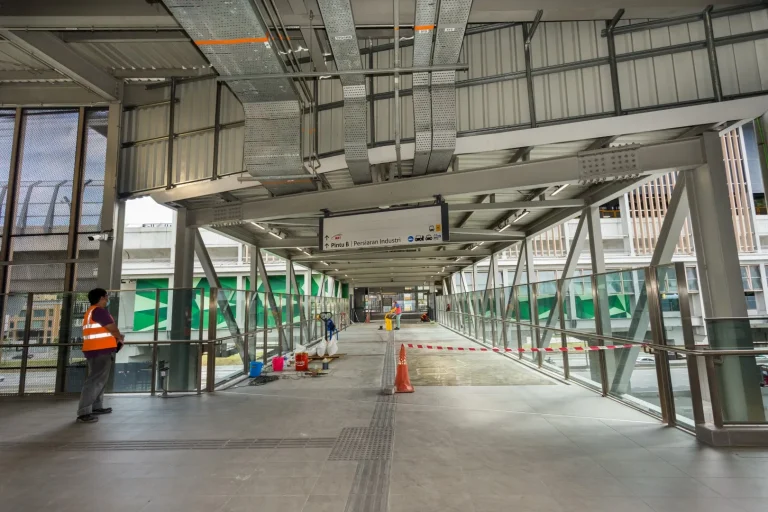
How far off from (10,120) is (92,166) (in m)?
2.00

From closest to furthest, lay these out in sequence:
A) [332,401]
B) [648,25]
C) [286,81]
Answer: [286,81] < [648,25] < [332,401]

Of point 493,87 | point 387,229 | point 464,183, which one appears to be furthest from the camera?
point 387,229

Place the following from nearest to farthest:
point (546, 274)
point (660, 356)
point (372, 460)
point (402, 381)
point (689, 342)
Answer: point (372, 460) < point (689, 342) < point (660, 356) < point (402, 381) < point (546, 274)

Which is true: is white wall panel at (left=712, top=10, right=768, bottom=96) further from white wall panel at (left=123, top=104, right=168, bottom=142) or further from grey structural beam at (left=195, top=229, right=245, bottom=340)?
white wall panel at (left=123, top=104, right=168, bottom=142)

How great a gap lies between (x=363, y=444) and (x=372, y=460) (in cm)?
47

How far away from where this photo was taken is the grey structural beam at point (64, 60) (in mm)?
5821

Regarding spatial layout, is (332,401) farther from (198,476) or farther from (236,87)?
(236,87)

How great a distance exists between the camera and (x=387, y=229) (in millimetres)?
7141

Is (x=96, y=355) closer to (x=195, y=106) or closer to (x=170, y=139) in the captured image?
(x=170, y=139)

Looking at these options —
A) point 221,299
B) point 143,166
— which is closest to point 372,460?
point 221,299

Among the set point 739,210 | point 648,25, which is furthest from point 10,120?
point 739,210

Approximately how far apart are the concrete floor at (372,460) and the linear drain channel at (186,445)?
21 mm

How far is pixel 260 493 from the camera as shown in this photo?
10.2 feet

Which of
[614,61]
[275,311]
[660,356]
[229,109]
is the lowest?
[660,356]
